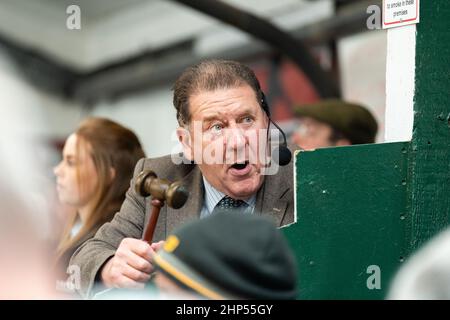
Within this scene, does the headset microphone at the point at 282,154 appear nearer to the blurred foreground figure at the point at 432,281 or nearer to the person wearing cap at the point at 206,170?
the person wearing cap at the point at 206,170

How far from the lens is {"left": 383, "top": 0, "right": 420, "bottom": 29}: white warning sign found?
72.2 inches

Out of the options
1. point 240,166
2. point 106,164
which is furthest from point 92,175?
point 240,166

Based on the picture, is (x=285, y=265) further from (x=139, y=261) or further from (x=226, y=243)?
(x=139, y=261)

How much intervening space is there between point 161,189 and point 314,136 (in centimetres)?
209

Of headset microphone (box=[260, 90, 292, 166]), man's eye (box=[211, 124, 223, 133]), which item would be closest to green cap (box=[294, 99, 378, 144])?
headset microphone (box=[260, 90, 292, 166])

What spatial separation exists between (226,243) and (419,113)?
85 cm

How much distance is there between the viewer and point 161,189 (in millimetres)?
1582

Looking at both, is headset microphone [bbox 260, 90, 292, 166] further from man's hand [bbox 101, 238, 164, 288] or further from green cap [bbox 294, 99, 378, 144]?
green cap [bbox 294, 99, 378, 144]

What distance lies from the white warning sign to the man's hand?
0.86 meters

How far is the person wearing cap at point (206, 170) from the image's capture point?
1.65 metres

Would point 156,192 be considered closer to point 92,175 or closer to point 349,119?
point 92,175

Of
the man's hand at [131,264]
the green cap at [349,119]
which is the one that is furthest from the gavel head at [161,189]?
the green cap at [349,119]

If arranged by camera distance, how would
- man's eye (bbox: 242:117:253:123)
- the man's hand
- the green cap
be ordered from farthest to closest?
the green cap, man's eye (bbox: 242:117:253:123), the man's hand

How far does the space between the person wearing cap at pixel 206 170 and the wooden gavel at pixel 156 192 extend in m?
0.05
